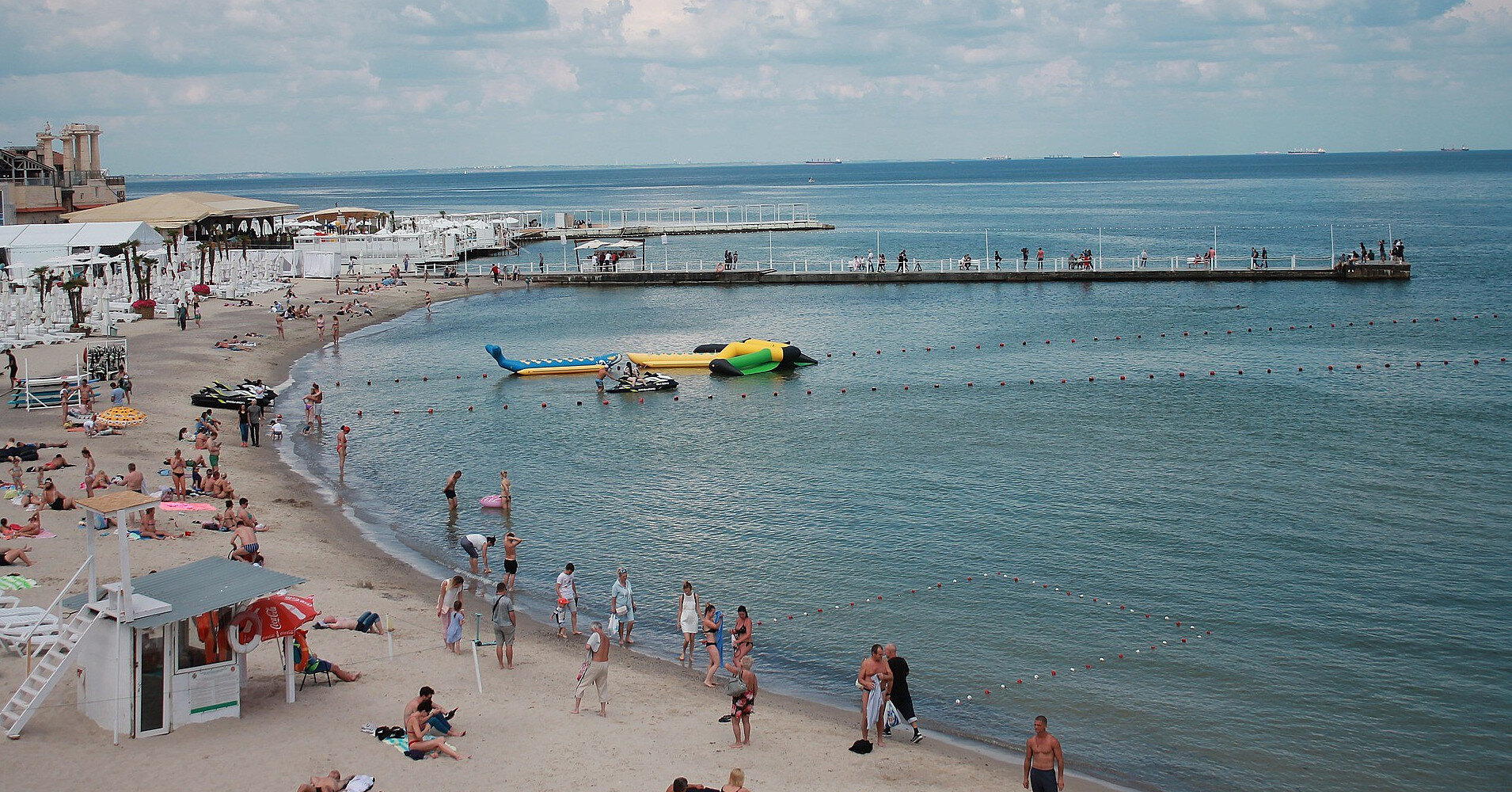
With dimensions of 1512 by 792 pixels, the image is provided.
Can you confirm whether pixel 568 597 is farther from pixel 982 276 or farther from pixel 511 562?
pixel 982 276

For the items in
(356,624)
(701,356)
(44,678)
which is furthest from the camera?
(701,356)

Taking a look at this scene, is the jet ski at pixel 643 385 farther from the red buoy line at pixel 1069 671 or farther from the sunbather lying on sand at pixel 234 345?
the red buoy line at pixel 1069 671

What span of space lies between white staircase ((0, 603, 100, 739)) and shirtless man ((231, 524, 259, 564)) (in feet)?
19.1

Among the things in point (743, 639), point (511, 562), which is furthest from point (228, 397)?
point (743, 639)

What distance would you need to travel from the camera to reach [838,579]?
2238 centimetres

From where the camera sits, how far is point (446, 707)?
15727mm

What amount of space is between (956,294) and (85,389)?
46140 mm

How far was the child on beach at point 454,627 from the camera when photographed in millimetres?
17812

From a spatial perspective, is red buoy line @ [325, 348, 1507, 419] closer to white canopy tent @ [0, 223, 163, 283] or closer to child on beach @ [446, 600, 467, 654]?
white canopy tent @ [0, 223, 163, 283]

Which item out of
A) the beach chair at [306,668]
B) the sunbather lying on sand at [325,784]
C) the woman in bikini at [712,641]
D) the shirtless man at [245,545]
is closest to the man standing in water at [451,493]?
the shirtless man at [245,545]

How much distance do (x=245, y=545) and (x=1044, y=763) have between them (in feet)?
44.7

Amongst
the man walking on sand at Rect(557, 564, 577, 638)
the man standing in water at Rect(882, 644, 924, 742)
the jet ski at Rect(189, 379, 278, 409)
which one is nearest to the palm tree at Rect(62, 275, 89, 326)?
the jet ski at Rect(189, 379, 278, 409)

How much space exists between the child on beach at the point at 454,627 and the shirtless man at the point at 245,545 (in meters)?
4.21

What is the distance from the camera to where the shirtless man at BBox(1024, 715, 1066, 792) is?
1327 cm
